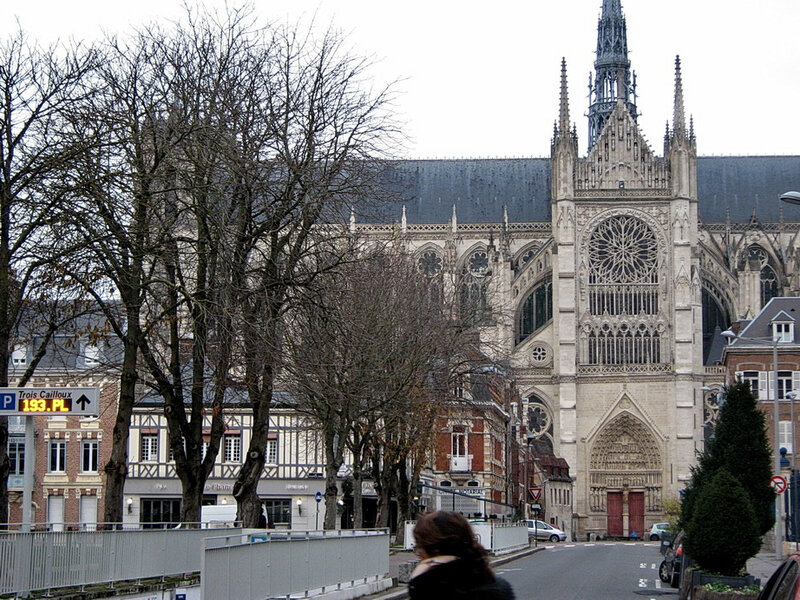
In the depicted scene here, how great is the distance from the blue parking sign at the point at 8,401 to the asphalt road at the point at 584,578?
1210 centimetres

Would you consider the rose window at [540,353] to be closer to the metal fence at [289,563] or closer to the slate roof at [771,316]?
the slate roof at [771,316]

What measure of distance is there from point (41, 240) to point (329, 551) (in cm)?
635

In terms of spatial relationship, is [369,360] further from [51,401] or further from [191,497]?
[51,401]

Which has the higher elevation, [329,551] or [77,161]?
[77,161]

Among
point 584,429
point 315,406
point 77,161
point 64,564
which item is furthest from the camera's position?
point 584,429

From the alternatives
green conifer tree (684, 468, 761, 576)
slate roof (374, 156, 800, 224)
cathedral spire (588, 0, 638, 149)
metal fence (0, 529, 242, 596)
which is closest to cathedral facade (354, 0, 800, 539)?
slate roof (374, 156, 800, 224)

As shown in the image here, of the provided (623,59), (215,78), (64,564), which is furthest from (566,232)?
(64,564)

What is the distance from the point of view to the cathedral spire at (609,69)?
10031cm

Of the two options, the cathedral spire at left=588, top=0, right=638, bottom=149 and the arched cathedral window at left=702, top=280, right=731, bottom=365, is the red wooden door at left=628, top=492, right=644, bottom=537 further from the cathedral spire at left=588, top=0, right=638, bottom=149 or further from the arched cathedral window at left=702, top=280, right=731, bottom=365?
the cathedral spire at left=588, top=0, right=638, bottom=149

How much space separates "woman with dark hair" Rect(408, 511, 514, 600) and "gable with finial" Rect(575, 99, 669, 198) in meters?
81.6

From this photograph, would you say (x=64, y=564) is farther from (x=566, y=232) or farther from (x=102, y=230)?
(x=566, y=232)

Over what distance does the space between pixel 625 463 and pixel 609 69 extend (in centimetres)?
2996

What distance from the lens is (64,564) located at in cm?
1777

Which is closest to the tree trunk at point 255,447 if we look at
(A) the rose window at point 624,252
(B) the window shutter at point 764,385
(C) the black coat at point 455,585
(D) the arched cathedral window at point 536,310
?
(C) the black coat at point 455,585
